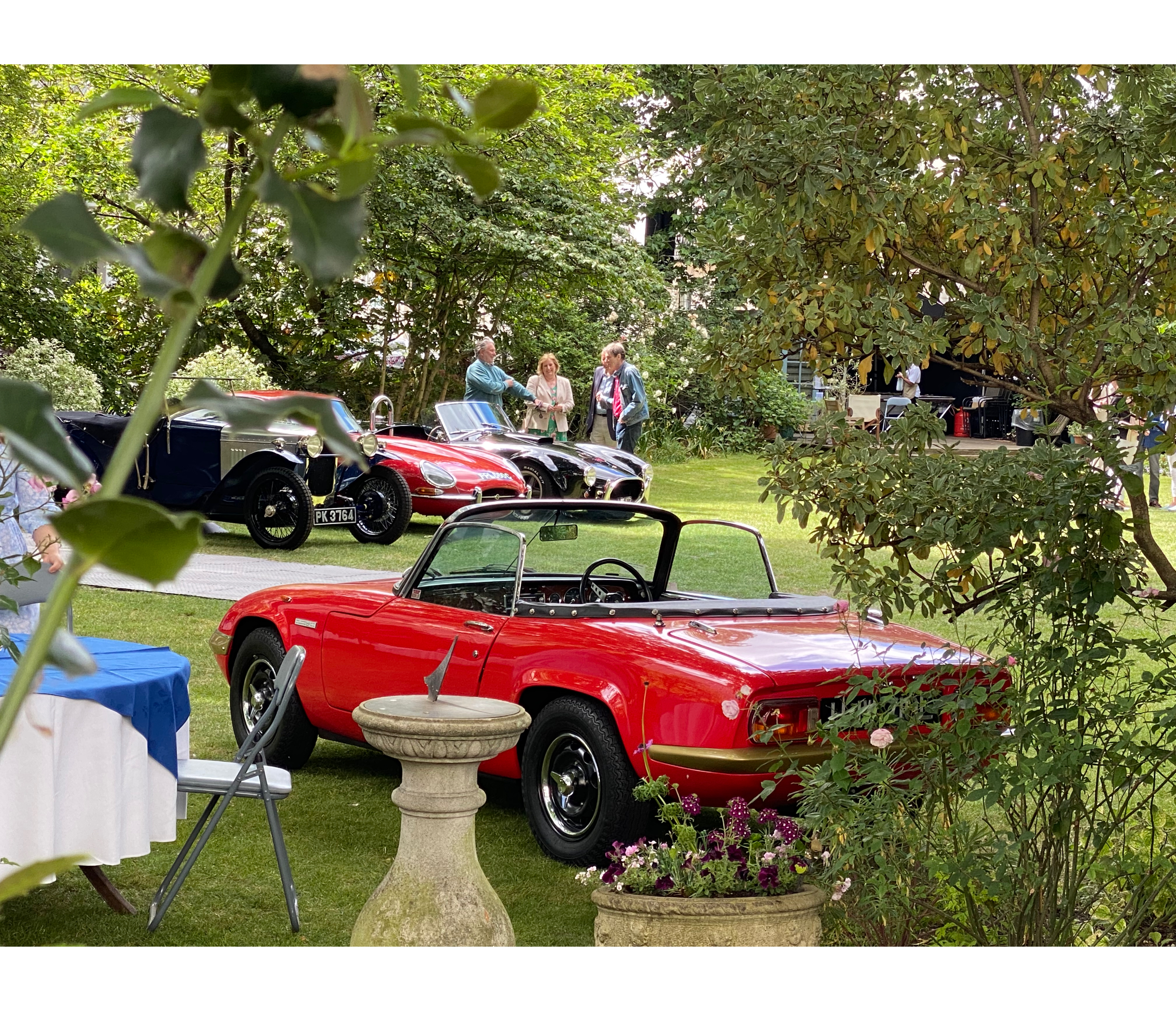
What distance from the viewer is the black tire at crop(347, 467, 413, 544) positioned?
42.7 feet

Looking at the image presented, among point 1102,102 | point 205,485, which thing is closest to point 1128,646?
point 1102,102

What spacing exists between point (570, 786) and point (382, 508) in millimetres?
8274

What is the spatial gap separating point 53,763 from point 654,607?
2.35 meters

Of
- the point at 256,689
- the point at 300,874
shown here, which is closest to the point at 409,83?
the point at 300,874

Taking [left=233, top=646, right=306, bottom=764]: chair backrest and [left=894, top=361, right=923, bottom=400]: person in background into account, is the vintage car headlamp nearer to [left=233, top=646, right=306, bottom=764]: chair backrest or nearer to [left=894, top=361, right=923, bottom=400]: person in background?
[left=894, top=361, right=923, bottom=400]: person in background

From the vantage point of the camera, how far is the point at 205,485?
42.4 feet

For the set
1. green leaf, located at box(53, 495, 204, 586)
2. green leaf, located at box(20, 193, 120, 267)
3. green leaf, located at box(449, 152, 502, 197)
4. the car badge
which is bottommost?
the car badge

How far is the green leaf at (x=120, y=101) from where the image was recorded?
49 centimetres

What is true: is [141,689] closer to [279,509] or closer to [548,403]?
[279,509]

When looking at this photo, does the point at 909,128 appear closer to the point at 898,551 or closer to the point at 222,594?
the point at 898,551

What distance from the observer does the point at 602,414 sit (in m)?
16.2

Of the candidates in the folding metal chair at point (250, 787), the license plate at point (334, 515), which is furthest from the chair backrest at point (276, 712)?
the license plate at point (334, 515)

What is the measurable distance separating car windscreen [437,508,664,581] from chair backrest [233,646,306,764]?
1.27 metres

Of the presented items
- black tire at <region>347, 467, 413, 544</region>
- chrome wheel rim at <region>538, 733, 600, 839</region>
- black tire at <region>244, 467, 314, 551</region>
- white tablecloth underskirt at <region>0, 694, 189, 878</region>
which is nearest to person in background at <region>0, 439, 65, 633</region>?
white tablecloth underskirt at <region>0, 694, 189, 878</region>
